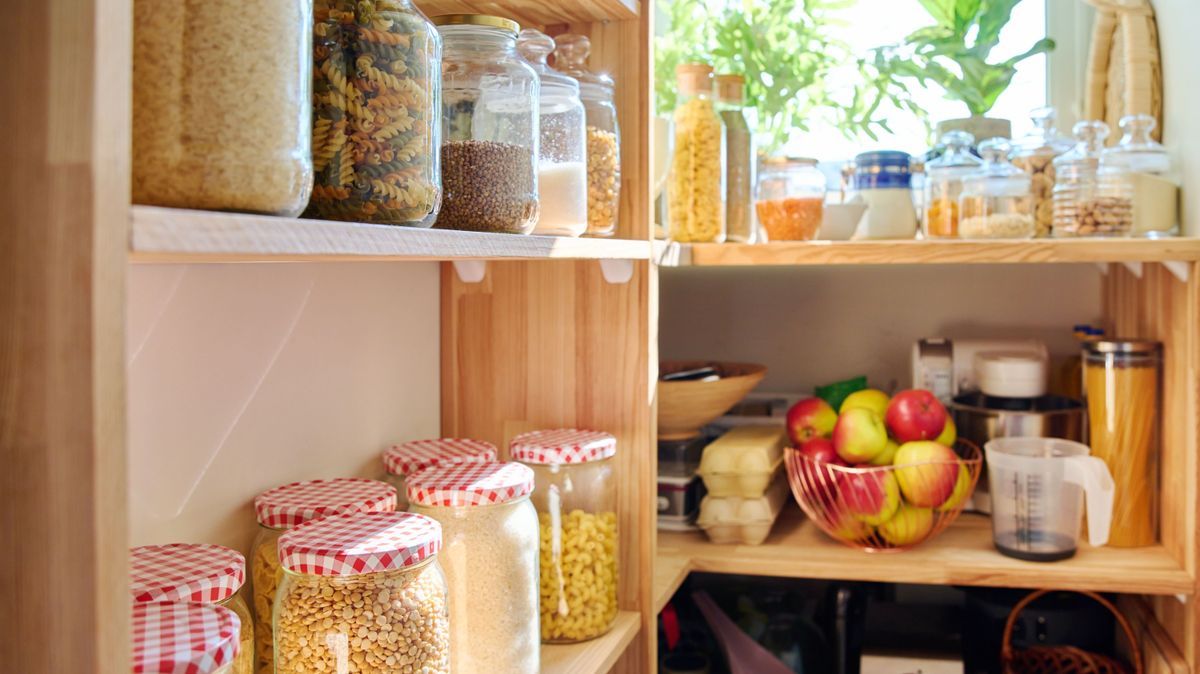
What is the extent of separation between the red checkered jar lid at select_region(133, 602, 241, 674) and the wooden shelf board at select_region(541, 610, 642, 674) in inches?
19.6

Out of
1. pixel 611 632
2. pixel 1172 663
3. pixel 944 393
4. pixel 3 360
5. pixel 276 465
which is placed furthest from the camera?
pixel 944 393

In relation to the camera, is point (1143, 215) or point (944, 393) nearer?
point (1143, 215)

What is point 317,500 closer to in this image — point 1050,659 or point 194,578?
point 194,578

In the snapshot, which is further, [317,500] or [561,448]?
[561,448]

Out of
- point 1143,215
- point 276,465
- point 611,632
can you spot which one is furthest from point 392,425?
point 1143,215

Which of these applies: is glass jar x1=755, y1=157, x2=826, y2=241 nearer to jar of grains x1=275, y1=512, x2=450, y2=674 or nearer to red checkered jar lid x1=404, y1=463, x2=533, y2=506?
red checkered jar lid x1=404, y1=463, x2=533, y2=506

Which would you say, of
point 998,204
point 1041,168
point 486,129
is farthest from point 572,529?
point 1041,168

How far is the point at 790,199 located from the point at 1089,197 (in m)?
0.43

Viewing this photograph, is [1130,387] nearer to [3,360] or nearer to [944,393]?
[944,393]

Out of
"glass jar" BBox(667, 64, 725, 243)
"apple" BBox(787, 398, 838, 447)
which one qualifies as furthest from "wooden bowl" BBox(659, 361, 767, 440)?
"glass jar" BBox(667, 64, 725, 243)

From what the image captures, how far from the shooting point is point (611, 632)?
4.00 feet

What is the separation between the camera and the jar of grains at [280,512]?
2.86 ft

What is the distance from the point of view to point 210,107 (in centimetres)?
53

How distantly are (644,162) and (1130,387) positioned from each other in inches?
31.0
